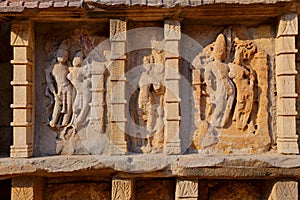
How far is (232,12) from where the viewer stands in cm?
361

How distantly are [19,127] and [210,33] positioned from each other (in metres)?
2.09

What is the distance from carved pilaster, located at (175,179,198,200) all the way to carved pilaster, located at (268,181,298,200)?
75cm

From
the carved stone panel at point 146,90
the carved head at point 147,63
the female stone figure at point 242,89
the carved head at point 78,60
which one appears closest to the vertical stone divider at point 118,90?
the carved stone panel at point 146,90

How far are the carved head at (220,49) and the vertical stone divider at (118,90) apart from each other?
2.96 feet

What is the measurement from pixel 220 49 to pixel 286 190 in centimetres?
148

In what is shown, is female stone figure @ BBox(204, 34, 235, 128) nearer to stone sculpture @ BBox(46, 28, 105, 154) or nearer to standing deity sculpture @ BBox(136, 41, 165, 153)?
standing deity sculpture @ BBox(136, 41, 165, 153)

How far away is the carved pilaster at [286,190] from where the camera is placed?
11.6 ft

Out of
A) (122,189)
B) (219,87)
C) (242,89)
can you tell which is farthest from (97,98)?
(242,89)

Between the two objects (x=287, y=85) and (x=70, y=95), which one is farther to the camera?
(x=70, y=95)

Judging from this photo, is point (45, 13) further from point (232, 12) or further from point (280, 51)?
point (280, 51)

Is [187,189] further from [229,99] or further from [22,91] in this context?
[22,91]

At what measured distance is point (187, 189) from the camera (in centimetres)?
359

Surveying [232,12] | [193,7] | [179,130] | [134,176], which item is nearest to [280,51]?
[232,12]

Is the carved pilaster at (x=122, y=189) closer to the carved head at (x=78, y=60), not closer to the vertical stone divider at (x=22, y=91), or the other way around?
the vertical stone divider at (x=22, y=91)
